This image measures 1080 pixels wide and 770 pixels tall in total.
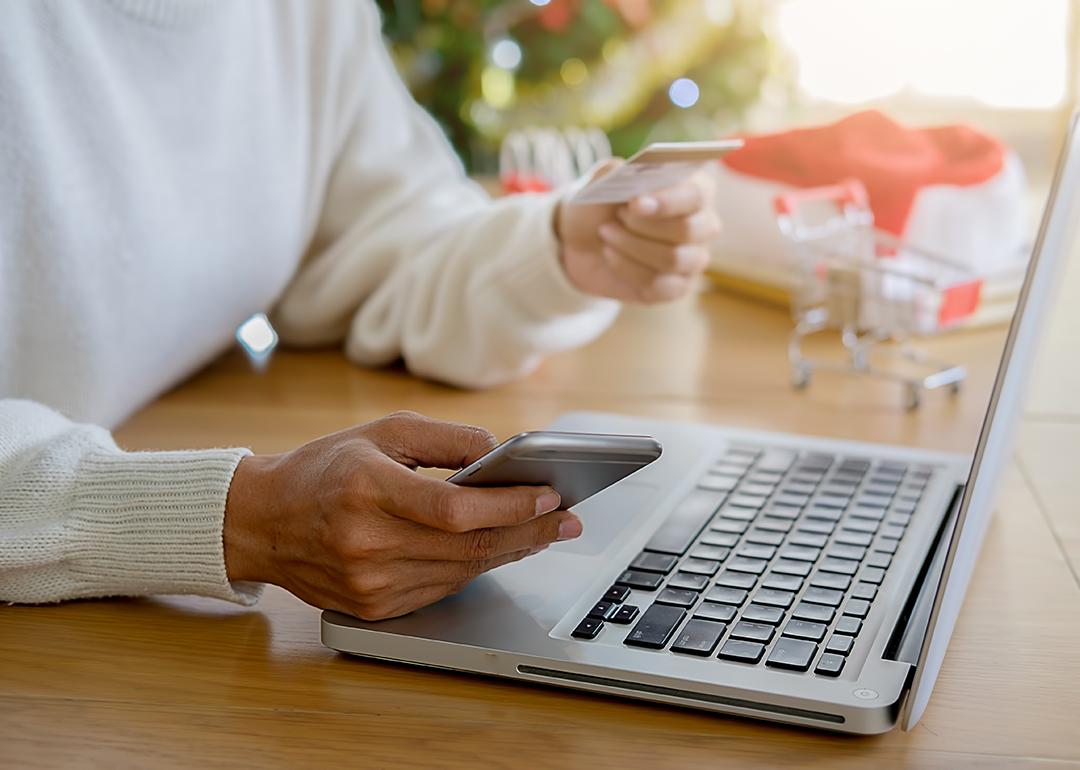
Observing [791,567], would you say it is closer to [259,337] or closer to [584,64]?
[259,337]

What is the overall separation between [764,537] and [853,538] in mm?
50

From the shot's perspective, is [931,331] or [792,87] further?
[792,87]

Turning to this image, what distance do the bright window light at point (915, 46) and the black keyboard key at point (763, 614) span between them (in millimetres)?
1664

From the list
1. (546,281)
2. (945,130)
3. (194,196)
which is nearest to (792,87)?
(945,130)

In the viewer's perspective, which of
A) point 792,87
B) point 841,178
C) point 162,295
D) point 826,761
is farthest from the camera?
point 792,87

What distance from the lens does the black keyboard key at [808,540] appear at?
664mm

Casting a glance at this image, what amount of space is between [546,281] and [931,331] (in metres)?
0.36

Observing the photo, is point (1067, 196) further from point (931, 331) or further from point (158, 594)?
point (931, 331)

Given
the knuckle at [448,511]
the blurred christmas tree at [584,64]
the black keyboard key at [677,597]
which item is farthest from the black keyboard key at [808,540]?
the blurred christmas tree at [584,64]

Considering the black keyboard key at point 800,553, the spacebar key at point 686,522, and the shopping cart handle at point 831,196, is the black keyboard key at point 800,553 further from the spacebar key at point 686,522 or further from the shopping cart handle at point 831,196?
the shopping cart handle at point 831,196

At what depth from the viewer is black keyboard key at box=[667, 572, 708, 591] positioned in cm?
60

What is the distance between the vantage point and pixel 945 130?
4.22ft

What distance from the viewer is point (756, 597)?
59 centimetres

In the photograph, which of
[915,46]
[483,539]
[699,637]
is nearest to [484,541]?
[483,539]
